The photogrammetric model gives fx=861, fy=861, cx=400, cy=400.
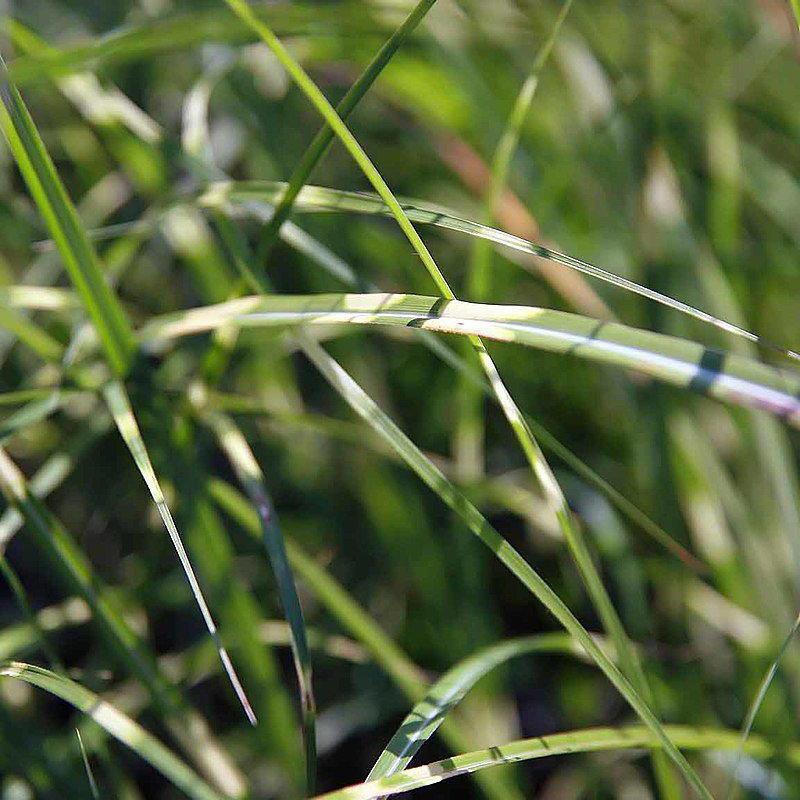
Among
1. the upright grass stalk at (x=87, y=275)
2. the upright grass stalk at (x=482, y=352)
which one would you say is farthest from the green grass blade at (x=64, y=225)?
the upright grass stalk at (x=482, y=352)

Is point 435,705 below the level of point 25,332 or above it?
below

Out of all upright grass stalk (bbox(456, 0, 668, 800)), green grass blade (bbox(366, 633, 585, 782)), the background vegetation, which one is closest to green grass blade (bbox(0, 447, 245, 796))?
the background vegetation

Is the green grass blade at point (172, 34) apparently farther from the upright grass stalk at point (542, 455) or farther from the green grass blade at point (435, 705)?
the green grass blade at point (435, 705)

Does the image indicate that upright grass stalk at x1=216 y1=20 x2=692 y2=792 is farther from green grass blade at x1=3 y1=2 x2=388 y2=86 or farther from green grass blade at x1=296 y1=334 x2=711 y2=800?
green grass blade at x1=3 y1=2 x2=388 y2=86

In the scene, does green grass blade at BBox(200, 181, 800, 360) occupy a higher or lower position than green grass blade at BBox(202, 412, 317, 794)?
higher

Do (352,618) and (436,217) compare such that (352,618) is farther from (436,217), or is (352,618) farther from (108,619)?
(436,217)

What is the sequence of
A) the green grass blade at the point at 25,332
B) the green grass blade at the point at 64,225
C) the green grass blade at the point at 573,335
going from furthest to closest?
the green grass blade at the point at 25,332, the green grass blade at the point at 64,225, the green grass blade at the point at 573,335

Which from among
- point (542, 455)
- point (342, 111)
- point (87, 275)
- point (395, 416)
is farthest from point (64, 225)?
point (395, 416)
